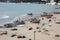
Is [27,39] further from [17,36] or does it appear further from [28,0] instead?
[28,0]

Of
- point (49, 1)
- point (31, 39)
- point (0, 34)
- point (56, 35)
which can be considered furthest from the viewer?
point (49, 1)

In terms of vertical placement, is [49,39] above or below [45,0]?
above

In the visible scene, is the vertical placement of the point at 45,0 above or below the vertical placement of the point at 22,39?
below

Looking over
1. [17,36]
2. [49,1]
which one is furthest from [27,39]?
[49,1]

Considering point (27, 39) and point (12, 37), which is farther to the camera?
point (12, 37)

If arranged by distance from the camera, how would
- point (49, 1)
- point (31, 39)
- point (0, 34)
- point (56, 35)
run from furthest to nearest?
point (49, 1), point (0, 34), point (56, 35), point (31, 39)

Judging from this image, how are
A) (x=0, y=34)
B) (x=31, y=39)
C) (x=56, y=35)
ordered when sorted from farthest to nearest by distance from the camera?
(x=0, y=34), (x=56, y=35), (x=31, y=39)

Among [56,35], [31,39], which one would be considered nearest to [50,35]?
[56,35]

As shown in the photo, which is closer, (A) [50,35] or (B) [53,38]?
(B) [53,38]

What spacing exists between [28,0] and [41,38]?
166293 millimetres

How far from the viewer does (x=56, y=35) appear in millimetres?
30344

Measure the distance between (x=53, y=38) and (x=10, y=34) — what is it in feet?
24.7

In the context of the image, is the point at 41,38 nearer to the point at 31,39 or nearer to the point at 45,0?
the point at 31,39

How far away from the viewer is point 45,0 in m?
190
